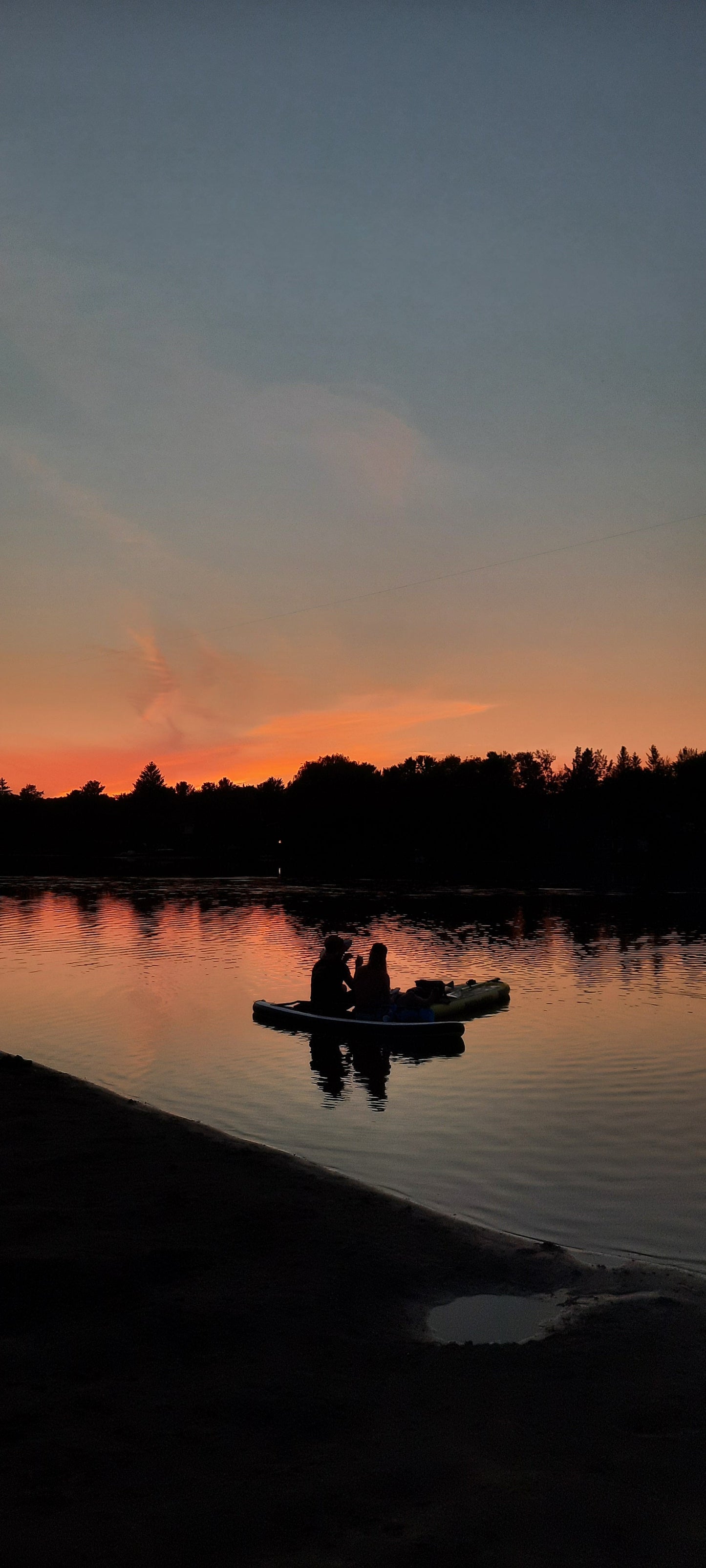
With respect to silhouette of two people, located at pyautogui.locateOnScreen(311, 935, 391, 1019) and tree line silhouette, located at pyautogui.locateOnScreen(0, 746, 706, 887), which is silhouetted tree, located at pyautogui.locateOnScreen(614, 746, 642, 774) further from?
silhouette of two people, located at pyautogui.locateOnScreen(311, 935, 391, 1019)

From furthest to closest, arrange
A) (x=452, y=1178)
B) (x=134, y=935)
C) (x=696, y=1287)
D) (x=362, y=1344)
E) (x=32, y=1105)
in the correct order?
(x=134, y=935), (x=32, y=1105), (x=452, y=1178), (x=696, y=1287), (x=362, y=1344)

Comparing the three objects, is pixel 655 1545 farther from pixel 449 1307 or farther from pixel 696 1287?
pixel 696 1287

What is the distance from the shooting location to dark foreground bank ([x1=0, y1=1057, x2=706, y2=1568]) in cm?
521

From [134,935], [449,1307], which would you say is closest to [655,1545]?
[449,1307]

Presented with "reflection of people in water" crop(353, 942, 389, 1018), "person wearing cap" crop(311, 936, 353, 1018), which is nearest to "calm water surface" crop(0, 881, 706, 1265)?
"person wearing cap" crop(311, 936, 353, 1018)

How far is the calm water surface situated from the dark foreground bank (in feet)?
7.92

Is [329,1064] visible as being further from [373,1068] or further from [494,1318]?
[494,1318]

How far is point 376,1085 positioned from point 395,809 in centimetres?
14888

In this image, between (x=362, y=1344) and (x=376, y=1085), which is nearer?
(x=362, y=1344)

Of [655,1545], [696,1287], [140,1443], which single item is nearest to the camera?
[655,1545]

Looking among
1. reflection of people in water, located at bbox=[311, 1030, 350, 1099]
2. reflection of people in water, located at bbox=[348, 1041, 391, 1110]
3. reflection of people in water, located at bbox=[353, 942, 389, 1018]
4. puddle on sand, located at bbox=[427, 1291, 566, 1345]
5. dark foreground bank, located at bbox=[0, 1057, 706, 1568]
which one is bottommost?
reflection of people in water, located at bbox=[348, 1041, 391, 1110]

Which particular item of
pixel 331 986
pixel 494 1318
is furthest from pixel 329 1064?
pixel 494 1318

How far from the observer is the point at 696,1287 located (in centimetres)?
898

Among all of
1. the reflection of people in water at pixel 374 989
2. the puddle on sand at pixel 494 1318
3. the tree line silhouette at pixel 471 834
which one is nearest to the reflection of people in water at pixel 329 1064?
the reflection of people in water at pixel 374 989
